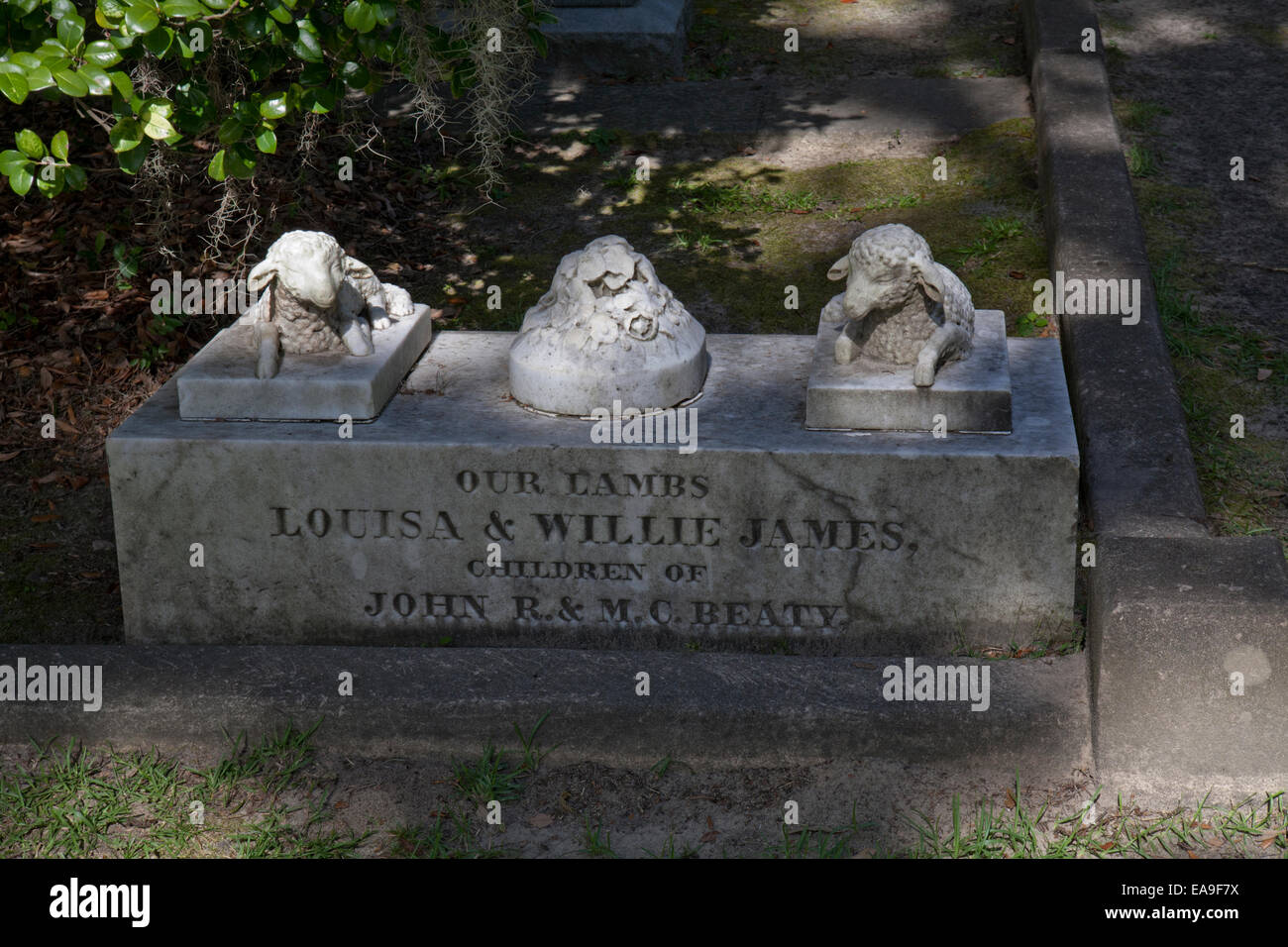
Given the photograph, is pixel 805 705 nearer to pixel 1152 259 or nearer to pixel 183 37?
pixel 183 37

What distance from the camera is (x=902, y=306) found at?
14.9 ft

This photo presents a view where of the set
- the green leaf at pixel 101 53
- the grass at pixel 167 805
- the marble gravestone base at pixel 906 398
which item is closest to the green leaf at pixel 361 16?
the green leaf at pixel 101 53

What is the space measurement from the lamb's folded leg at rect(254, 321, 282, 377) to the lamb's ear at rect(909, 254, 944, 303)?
2.00 meters

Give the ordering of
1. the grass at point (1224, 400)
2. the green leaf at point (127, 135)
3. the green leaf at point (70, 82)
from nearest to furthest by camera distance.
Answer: the green leaf at point (70, 82) → the green leaf at point (127, 135) → the grass at point (1224, 400)

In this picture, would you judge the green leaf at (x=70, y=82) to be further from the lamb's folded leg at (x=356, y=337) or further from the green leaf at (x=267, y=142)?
the lamb's folded leg at (x=356, y=337)

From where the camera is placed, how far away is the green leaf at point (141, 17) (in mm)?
3967

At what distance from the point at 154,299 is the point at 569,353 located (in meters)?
3.07

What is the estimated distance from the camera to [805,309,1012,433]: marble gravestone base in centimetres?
445

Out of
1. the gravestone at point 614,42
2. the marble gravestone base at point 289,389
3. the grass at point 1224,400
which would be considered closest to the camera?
the marble gravestone base at point 289,389

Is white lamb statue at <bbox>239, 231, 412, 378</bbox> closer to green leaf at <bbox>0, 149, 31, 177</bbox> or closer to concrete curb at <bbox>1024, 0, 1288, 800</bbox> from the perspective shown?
green leaf at <bbox>0, 149, 31, 177</bbox>

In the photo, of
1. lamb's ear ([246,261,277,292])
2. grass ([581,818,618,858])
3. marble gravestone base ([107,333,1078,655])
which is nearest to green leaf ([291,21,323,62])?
lamb's ear ([246,261,277,292])

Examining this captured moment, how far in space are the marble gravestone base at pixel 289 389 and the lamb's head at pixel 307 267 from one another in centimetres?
22

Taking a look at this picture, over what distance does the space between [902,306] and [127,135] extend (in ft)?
7.86

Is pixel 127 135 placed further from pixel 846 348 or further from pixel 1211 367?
pixel 1211 367
